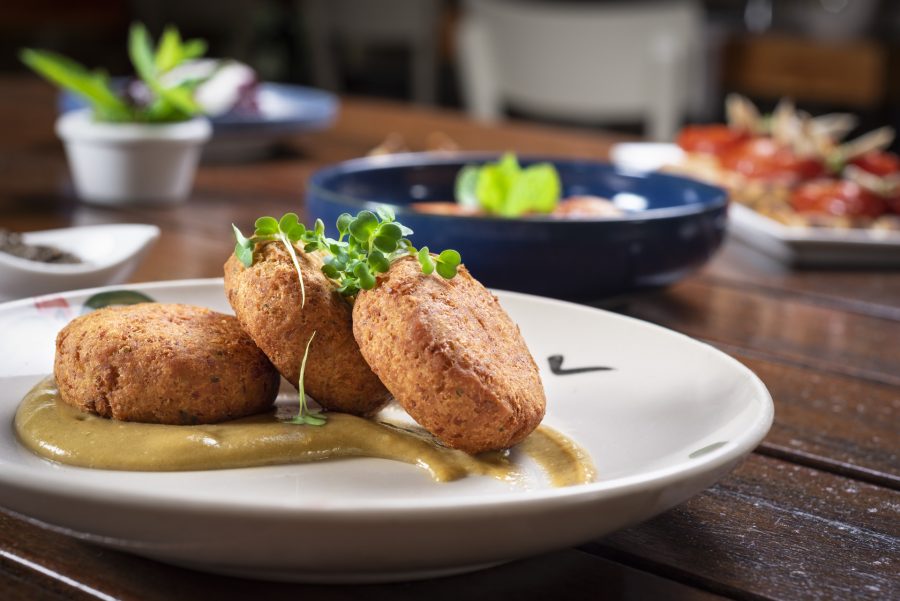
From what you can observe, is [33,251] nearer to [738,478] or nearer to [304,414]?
[304,414]

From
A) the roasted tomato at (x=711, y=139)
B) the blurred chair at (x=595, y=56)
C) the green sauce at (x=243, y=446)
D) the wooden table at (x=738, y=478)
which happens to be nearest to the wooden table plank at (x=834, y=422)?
the wooden table at (x=738, y=478)

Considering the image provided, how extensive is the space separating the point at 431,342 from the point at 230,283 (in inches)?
8.1

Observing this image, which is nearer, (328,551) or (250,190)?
(328,551)

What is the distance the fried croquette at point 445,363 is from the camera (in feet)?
2.54

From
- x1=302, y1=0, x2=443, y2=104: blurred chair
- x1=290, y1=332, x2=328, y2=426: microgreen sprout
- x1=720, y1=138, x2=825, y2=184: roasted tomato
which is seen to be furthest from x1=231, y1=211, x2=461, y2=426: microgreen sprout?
x1=302, y1=0, x2=443, y2=104: blurred chair

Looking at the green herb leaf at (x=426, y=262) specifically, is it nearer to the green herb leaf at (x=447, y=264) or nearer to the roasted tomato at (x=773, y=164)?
the green herb leaf at (x=447, y=264)

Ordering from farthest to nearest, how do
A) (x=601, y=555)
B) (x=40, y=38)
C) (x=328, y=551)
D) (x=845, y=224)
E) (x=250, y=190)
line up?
(x=40, y=38) → (x=250, y=190) → (x=845, y=224) → (x=601, y=555) → (x=328, y=551)

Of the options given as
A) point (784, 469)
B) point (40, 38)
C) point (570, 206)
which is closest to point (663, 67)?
point (570, 206)

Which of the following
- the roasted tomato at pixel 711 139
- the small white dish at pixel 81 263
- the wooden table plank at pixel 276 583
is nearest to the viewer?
the wooden table plank at pixel 276 583

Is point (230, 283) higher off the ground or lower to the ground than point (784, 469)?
higher

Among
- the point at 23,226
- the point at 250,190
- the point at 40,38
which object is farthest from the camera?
the point at 40,38

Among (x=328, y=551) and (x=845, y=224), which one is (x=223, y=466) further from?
(x=845, y=224)

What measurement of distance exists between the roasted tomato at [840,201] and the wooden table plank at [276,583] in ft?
4.83

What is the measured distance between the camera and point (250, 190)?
2.24 meters
